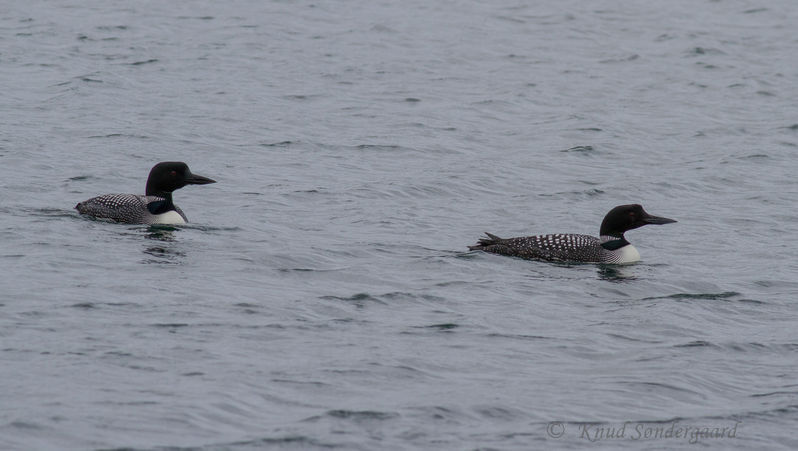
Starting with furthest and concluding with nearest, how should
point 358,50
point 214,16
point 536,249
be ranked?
point 214,16, point 358,50, point 536,249

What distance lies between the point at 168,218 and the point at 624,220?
4569 mm

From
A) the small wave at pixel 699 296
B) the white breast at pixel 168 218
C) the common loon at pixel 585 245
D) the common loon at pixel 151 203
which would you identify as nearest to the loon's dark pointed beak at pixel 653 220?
the common loon at pixel 585 245

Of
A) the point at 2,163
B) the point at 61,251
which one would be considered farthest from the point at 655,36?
the point at 61,251

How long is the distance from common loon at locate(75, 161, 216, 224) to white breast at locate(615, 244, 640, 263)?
13.6ft

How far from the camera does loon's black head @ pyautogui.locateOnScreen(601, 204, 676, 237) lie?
13.3 m

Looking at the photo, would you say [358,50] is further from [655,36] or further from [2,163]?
[2,163]

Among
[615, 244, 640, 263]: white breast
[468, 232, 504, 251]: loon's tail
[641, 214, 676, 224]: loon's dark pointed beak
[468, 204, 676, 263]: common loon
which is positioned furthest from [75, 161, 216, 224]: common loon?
[641, 214, 676, 224]: loon's dark pointed beak

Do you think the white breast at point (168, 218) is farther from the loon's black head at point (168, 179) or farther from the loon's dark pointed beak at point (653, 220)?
the loon's dark pointed beak at point (653, 220)

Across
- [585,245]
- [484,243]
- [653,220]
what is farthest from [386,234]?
[653,220]

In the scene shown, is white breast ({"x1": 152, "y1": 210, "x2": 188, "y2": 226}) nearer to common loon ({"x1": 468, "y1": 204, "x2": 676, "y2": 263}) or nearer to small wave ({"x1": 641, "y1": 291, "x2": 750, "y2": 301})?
common loon ({"x1": 468, "y1": 204, "x2": 676, "y2": 263})

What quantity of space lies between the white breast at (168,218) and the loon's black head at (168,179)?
0.28 m

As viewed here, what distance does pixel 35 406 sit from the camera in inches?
320

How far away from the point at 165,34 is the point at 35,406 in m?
18.2

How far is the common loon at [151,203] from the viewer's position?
534 inches
